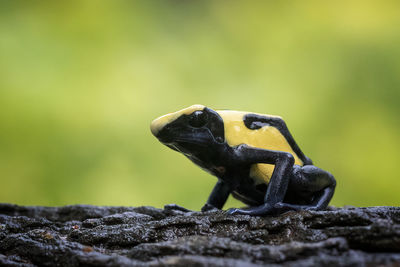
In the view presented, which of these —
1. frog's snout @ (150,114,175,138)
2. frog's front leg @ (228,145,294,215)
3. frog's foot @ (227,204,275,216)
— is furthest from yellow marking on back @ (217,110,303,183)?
frog's snout @ (150,114,175,138)

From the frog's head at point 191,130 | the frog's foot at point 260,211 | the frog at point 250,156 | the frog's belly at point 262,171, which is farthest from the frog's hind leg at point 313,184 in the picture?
the frog's head at point 191,130

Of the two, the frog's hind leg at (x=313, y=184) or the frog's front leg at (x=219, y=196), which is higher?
the frog's hind leg at (x=313, y=184)

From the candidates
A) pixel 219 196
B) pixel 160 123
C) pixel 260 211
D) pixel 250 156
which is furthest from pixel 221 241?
pixel 219 196

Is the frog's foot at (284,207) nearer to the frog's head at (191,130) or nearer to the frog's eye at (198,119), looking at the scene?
the frog's head at (191,130)

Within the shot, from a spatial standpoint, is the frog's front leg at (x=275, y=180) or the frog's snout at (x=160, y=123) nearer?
the frog's front leg at (x=275, y=180)

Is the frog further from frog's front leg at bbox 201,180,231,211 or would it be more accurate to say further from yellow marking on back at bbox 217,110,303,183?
frog's front leg at bbox 201,180,231,211

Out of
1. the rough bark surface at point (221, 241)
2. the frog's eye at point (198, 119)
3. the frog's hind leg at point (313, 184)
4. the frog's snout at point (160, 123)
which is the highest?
the frog's eye at point (198, 119)

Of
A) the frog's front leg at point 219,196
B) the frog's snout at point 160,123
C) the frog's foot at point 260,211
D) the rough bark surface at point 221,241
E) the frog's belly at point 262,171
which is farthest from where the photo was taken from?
the frog's front leg at point 219,196

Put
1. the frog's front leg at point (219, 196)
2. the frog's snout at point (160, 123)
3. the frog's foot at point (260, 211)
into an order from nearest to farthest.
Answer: the frog's foot at point (260, 211), the frog's snout at point (160, 123), the frog's front leg at point (219, 196)
